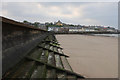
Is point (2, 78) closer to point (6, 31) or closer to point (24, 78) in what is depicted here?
point (24, 78)

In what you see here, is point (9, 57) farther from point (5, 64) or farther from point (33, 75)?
point (33, 75)

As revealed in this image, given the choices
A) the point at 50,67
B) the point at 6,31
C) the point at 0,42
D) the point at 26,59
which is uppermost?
the point at 6,31

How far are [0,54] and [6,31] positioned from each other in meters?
0.55

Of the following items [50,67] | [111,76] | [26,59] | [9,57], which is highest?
[9,57]

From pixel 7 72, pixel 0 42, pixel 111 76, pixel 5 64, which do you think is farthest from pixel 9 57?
pixel 111 76

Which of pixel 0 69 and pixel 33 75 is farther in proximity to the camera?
pixel 33 75

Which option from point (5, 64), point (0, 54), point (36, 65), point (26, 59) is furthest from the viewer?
point (26, 59)

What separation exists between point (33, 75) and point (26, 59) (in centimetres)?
95

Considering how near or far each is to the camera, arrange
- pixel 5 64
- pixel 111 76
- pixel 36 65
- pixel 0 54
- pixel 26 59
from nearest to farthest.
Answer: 1. pixel 0 54
2. pixel 5 64
3. pixel 36 65
4. pixel 26 59
5. pixel 111 76

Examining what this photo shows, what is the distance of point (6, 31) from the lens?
5.82 ft

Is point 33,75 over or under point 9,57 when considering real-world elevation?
under

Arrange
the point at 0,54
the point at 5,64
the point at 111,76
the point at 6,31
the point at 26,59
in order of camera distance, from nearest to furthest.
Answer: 1. the point at 0,54
2. the point at 5,64
3. the point at 6,31
4. the point at 26,59
5. the point at 111,76

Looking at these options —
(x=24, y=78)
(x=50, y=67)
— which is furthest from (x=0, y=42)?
(x=50, y=67)

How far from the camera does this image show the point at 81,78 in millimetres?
2643
